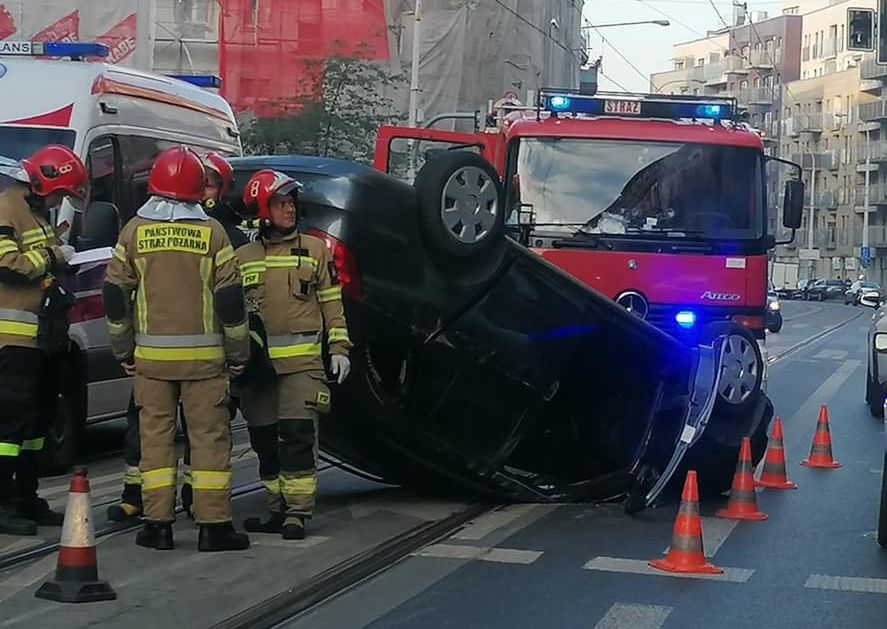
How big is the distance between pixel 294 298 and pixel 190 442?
945 mm

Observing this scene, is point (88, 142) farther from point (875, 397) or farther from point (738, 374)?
point (875, 397)

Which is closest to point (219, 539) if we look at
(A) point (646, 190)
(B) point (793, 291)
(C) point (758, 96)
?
(A) point (646, 190)

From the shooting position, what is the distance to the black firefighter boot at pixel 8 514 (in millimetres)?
7840

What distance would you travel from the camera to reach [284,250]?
7.91 metres

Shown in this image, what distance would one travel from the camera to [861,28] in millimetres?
18703

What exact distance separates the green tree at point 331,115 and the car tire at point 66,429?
18200mm

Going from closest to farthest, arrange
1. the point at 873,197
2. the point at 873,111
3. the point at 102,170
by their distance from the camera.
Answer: the point at 102,170
the point at 873,111
the point at 873,197

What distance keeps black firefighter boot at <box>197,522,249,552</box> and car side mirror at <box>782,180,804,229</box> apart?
7.30 m

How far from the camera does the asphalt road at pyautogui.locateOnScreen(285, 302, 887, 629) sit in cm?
652

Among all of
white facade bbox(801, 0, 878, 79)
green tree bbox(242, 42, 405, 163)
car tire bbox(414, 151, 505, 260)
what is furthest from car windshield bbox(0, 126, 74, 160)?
white facade bbox(801, 0, 878, 79)

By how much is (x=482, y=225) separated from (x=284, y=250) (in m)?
1.21

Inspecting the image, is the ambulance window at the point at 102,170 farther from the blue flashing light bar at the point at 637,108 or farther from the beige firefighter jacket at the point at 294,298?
the blue flashing light bar at the point at 637,108

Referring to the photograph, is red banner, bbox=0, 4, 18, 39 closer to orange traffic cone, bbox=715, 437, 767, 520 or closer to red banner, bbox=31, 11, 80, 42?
red banner, bbox=31, 11, 80, 42

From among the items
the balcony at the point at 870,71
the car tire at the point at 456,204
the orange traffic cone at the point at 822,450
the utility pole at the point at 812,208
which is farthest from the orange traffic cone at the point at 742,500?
the utility pole at the point at 812,208
